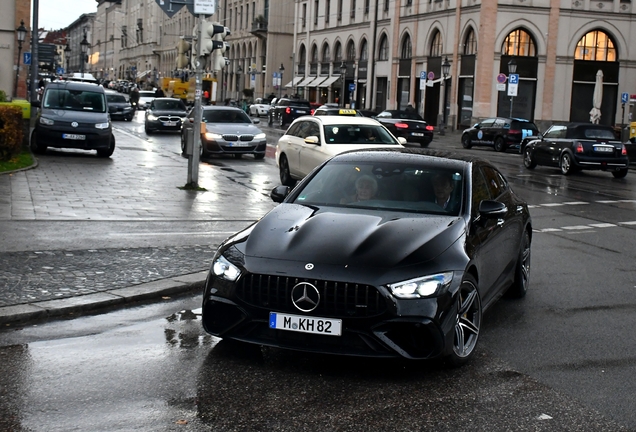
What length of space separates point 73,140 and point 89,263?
15.3m

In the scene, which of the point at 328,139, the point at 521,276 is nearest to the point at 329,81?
the point at 328,139

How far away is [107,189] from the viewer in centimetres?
1748

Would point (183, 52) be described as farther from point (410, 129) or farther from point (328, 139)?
point (410, 129)

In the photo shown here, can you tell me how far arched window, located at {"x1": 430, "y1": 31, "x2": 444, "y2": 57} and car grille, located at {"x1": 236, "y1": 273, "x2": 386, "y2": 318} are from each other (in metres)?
54.8

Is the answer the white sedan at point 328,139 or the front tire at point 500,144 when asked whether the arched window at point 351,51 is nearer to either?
the front tire at point 500,144

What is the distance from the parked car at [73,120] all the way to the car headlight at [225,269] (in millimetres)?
18508

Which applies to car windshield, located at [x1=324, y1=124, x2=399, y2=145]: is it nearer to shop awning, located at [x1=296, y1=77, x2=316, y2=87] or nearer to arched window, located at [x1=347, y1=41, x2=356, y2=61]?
arched window, located at [x1=347, y1=41, x2=356, y2=61]

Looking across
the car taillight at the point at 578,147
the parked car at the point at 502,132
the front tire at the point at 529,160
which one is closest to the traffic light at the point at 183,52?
the car taillight at the point at 578,147

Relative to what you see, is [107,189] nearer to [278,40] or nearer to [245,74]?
[278,40]

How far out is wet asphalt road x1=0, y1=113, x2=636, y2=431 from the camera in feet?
16.8

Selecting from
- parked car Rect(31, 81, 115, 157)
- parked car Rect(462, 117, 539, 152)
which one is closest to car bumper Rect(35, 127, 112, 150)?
parked car Rect(31, 81, 115, 157)

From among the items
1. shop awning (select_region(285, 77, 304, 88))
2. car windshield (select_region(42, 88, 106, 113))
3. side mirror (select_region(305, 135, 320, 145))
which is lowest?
side mirror (select_region(305, 135, 320, 145))

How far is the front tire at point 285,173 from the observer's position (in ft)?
67.9

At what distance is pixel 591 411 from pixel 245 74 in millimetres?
97331
